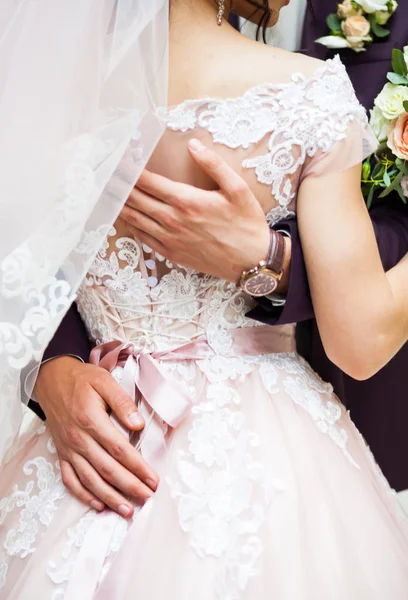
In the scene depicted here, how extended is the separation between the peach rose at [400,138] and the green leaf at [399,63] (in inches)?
3.8

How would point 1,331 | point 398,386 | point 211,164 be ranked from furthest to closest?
1. point 398,386
2. point 211,164
3. point 1,331

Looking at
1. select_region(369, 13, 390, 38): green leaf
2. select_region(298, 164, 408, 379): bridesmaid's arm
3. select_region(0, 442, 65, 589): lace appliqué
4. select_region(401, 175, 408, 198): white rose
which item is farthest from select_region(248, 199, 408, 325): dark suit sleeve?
select_region(369, 13, 390, 38): green leaf

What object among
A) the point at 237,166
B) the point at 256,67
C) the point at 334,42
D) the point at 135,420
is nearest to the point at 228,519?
the point at 135,420

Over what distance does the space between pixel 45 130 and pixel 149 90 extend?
130mm

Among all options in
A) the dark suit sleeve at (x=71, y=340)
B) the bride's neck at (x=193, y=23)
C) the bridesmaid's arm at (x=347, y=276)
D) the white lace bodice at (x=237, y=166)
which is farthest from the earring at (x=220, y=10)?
the dark suit sleeve at (x=71, y=340)

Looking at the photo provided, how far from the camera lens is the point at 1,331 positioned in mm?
680

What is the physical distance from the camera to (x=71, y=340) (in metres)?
0.95

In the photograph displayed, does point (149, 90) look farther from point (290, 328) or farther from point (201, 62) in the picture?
point (290, 328)

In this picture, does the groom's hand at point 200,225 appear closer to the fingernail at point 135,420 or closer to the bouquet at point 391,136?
the fingernail at point 135,420

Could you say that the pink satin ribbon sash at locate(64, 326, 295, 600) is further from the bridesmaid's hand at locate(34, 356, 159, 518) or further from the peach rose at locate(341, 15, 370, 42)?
the peach rose at locate(341, 15, 370, 42)

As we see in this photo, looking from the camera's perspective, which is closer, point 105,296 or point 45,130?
point 45,130

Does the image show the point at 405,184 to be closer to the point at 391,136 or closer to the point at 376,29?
the point at 391,136

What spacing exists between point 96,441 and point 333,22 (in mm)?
914

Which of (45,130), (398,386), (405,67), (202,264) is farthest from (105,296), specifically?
(398,386)
